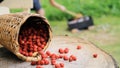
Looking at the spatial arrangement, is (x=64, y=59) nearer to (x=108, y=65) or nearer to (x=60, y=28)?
(x=108, y=65)

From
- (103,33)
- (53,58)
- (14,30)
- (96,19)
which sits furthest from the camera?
(96,19)

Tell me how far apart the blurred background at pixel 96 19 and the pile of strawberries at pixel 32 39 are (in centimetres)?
246

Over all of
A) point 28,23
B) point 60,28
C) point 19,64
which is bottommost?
point 60,28

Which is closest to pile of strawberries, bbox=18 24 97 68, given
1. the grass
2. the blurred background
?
the grass

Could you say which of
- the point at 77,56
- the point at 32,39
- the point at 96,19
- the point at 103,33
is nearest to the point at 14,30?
the point at 32,39

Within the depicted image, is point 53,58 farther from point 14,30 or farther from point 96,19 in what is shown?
point 96,19

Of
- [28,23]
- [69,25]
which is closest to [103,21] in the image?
[69,25]

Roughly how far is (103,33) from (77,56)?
10.3 ft

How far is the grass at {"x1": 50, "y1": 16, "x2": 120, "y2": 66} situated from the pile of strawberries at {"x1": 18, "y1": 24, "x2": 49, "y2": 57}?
2.24 m

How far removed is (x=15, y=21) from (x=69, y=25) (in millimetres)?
3382

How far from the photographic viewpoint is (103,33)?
616cm

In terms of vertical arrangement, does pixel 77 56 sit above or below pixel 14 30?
below

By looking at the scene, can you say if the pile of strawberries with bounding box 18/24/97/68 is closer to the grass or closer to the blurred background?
the grass

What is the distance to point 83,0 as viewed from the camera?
7391 millimetres
